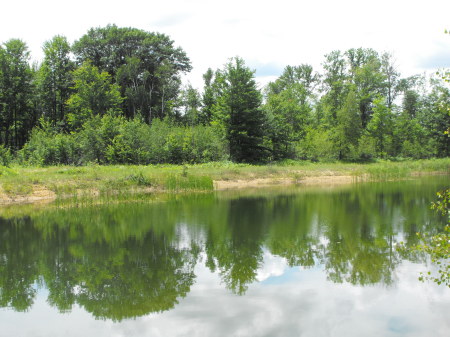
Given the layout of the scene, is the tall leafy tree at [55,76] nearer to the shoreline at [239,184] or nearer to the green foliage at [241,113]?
the green foliage at [241,113]

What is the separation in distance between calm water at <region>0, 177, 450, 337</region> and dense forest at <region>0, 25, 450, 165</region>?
24182 mm

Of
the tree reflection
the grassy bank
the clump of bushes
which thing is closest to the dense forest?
the clump of bushes

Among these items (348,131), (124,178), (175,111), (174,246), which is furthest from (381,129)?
(174,246)

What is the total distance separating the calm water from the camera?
8.55m

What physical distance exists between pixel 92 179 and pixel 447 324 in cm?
2502

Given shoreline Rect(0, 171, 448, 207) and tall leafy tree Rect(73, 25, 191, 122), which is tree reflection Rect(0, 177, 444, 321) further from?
tall leafy tree Rect(73, 25, 191, 122)

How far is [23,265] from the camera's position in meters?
13.3

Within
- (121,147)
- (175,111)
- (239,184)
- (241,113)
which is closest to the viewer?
(239,184)

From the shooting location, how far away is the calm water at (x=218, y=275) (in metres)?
8.55

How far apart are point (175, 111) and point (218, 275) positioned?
5647 centimetres

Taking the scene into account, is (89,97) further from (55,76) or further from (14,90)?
(14,90)

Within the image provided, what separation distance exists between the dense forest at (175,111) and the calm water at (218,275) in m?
24.2

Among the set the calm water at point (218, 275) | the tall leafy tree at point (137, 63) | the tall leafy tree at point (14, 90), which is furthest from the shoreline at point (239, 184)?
the tall leafy tree at point (14, 90)

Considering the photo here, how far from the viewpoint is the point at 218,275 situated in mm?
11789
